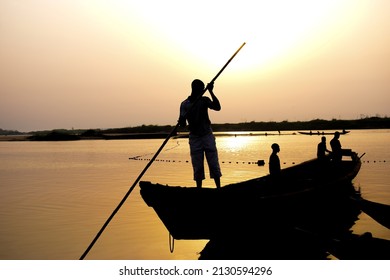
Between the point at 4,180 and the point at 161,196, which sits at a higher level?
the point at 161,196

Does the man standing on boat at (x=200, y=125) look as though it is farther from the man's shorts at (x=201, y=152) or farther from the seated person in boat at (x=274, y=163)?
the seated person in boat at (x=274, y=163)

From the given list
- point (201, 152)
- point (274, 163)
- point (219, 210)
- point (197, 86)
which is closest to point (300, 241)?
point (219, 210)

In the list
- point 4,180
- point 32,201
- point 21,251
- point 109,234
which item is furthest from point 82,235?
point 4,180

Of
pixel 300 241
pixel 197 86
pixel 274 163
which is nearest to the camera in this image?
pixel 300 241

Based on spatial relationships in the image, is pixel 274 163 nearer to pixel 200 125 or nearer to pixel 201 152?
pixel 201 152

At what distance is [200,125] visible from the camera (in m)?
7.93

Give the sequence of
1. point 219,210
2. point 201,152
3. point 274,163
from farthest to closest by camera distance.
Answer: point 274,163
point 201,152
point 219,210

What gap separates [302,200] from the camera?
7984 mm

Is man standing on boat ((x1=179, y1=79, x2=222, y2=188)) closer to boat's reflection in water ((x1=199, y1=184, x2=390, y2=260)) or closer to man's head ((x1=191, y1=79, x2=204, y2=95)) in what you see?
man's head ((x1=191, y1=79, x2=204, y2=95))

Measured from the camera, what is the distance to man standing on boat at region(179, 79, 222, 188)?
7.81m

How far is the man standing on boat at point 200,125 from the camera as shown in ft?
25.6

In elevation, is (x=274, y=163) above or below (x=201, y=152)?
below
